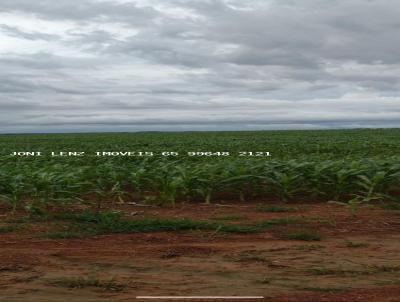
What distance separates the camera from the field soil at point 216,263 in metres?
3.54

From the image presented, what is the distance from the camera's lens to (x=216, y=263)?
433 centimetres

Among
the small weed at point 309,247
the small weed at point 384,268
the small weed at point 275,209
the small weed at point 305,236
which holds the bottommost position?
the small weed at point 309,247

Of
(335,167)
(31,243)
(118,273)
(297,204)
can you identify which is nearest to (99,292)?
(118,273)

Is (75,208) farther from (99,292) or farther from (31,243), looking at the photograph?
(99,292)

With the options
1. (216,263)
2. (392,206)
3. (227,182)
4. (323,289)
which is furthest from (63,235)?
(392,206)

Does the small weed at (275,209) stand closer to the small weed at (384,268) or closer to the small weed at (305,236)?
the small weed at (305,236)

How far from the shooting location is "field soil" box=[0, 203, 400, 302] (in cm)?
354

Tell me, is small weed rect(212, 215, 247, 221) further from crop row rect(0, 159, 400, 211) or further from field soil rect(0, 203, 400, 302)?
crop row rect(0, 159, 400, 211)

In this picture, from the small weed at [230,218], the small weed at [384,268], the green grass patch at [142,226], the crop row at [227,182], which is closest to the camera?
the small weed at [384,268]

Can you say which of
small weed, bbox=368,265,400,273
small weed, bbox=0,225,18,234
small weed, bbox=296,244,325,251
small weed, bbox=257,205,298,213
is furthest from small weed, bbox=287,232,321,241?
small weed, bbox=0,225,18,234

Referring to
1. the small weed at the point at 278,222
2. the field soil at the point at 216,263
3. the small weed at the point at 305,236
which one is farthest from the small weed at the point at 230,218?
the small weed at the point at 305,236

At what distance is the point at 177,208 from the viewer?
7.30 meters

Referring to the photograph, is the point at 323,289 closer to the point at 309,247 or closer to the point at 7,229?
the point at 309,247

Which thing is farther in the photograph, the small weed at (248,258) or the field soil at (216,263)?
the small weed at (248,258)
